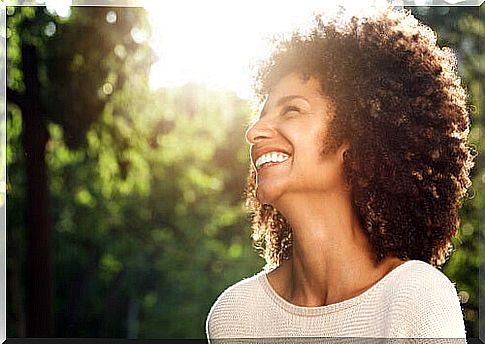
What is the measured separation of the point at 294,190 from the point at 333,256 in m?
0.34

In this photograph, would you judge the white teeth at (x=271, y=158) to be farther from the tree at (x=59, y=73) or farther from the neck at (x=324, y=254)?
the tree at (x=59, y=73)

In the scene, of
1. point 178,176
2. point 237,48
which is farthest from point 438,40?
point 178,176

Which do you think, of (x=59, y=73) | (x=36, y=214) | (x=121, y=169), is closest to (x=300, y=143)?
(x=121, y=169)

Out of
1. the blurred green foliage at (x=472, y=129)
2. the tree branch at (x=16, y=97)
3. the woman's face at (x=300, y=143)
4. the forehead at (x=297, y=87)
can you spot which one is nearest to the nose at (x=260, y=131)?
the woman's face at (x=300, y=143)

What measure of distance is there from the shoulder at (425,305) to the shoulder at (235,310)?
2.27 feet

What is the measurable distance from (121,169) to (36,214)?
1.69 feet

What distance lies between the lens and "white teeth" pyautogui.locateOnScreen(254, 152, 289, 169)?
433 centimetres

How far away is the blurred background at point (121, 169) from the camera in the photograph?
16.1 feet

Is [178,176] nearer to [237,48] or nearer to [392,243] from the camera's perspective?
[237,48]

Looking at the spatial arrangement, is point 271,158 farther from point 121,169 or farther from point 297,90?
point 121,169

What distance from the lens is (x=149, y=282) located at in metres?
4.96

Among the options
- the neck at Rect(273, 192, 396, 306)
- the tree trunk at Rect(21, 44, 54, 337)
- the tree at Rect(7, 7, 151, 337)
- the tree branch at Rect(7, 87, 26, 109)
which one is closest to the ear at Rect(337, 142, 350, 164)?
the neck at Rect(273, 192, 396, 306)

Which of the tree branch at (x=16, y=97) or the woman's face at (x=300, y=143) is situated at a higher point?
the tree branch at (x=16, y=97)

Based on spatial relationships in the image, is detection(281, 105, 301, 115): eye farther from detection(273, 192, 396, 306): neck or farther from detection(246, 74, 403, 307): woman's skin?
detection(273, 192, 396, 306): neck
